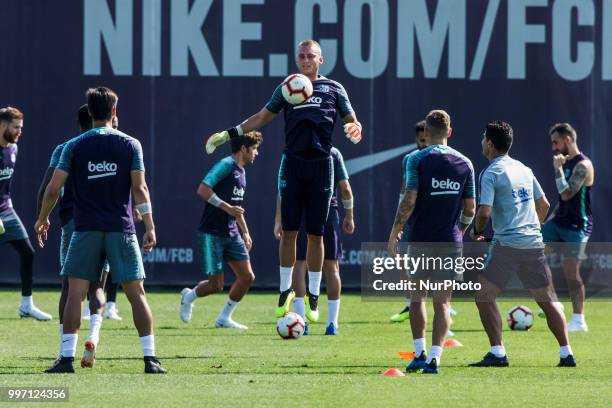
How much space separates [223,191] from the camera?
14453 mm

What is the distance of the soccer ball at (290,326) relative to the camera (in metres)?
12.1

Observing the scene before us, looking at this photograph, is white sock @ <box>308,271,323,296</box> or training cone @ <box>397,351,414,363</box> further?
white sock @ <box>308,271,323,296</box>

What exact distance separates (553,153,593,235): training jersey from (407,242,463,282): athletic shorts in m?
4.91

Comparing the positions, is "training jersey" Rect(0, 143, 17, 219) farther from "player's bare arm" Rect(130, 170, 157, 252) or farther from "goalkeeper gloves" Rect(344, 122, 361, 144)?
"player's bare arm" Rect(130, 170, 157, 252)

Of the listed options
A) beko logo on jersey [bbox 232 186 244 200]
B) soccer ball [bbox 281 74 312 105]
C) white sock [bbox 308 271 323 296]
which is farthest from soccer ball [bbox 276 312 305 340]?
beko logo on jersey [bbox 232 186 244 200]

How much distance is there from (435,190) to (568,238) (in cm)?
517

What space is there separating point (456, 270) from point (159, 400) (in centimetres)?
294

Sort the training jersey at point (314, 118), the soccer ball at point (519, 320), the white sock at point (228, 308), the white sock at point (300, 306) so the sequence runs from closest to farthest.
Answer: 1. the training jersey at point (314, 118)
2. the white sock at point (300, 306)
3. the soccer ball at point (519, 320)
4. the white sock at point (228, 308)

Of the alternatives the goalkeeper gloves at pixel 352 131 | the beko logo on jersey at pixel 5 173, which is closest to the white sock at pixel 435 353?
the goalkeeper gloves at pixel 352 131

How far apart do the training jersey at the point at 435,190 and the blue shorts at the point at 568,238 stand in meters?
4.84

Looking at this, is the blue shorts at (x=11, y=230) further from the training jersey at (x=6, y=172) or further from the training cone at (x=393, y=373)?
the training cone at (x=393, y=373)

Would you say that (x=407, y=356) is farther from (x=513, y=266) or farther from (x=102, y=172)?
(x=102, y=172)

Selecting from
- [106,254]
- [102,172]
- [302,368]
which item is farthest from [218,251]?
[102,172]

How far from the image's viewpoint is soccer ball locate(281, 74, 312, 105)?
11.2 m
